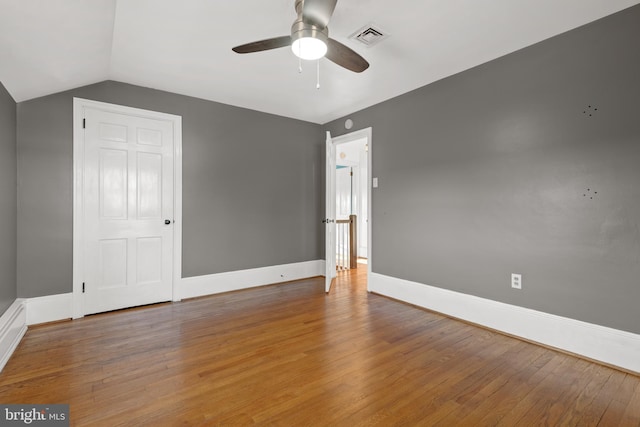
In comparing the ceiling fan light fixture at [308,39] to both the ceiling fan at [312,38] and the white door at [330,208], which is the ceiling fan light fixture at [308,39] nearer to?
the ceiling fan at [312,38]

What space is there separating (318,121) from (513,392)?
4.16 m

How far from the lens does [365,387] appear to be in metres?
1.85

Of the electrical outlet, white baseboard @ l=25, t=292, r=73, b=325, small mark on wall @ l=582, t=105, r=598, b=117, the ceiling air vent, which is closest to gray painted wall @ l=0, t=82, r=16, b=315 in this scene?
white baseboard @ l=25, t=292, r=73, b=325

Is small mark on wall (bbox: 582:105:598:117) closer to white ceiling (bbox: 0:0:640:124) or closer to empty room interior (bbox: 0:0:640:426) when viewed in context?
empty room interior (bbox: 0:0:640:426)

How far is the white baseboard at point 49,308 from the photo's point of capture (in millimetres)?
2789

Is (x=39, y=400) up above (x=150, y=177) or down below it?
below

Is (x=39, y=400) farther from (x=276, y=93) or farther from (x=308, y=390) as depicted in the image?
(x=276, y=93)

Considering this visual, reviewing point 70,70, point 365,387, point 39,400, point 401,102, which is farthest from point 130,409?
point 401,102

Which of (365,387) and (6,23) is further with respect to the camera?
(365,387)

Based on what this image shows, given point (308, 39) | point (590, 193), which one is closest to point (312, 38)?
point (308, 39)

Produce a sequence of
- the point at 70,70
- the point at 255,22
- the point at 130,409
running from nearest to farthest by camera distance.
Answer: the point at 130,409 → the point at 255,22 → the point at 70,70

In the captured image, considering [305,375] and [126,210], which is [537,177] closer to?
[305,375]

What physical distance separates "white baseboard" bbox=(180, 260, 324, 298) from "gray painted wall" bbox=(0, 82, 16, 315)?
4.90ft

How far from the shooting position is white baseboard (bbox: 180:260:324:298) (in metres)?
3.68
